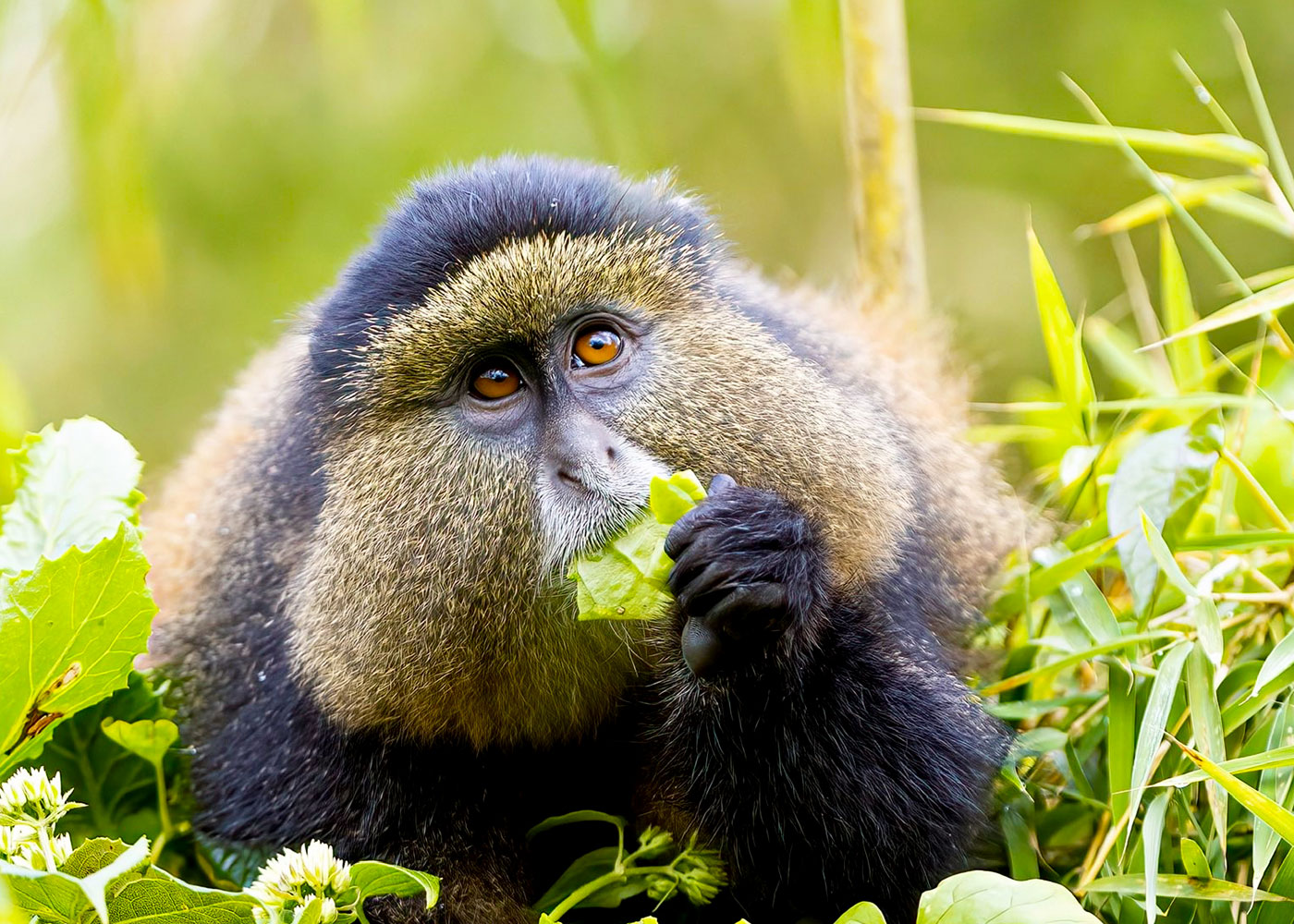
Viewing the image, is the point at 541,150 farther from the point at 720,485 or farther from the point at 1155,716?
the point at 1155,716

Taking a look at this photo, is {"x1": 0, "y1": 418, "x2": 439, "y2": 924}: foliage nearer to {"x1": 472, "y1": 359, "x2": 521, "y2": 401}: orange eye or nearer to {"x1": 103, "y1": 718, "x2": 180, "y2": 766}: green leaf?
{"x1": 103, "y1": 718, "x2": 180, "y2": 766}: green leaf

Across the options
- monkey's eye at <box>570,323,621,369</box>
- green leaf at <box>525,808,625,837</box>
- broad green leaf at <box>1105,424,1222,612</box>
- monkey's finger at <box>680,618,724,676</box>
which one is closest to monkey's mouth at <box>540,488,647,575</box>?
monkey's finger at <box>680,618,724,676</box>

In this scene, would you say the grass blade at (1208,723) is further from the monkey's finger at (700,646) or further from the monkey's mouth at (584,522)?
the monkey's mouth at (584,522)

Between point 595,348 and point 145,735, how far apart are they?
117cm

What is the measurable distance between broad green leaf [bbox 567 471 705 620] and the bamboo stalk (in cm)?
203

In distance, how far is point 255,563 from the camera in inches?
122

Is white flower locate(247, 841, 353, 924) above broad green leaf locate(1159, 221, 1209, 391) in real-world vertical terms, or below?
below

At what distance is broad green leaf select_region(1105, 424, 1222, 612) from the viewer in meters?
2.74

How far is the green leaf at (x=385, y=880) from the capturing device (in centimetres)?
205

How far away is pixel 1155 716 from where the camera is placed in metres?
2.43

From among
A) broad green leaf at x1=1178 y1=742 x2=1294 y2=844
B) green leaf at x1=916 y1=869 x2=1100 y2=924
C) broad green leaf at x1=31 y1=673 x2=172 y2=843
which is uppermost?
broad green leaf at x1=1178 y1=742 x2=1294 y2=844

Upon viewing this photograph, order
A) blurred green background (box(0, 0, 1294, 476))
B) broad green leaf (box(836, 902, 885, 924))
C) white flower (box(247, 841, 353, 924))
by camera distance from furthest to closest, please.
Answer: blurred green background (box(0, 0, 1294, 476)) < broad green leaf (box(836, 902, 885, 924)) < white flower (box(247, 841, 353, 924))

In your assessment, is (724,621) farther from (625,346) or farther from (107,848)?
(107,848)

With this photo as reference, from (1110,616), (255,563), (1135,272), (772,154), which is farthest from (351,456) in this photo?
(772,154)
